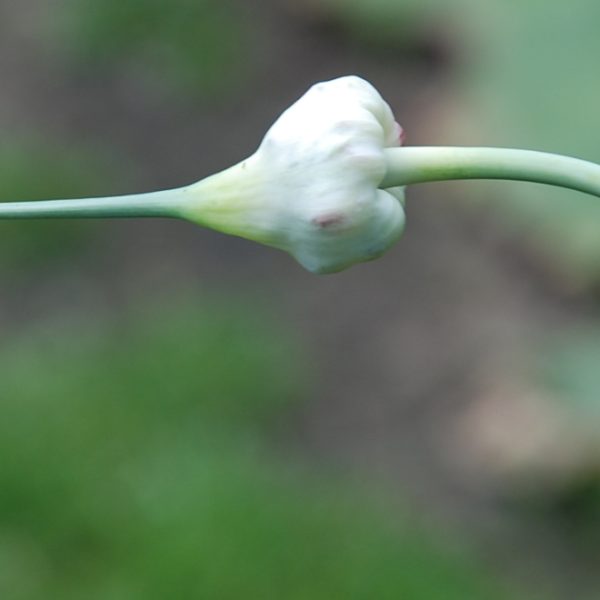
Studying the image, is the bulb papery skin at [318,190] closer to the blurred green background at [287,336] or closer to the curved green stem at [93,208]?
the curved green stem at [93,208]

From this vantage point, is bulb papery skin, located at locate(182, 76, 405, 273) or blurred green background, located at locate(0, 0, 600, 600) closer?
bulb papery skin, located at locate(182, 76, 405, 273)

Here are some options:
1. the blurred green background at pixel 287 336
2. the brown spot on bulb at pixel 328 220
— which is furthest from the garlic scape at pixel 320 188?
the blurred green background at pixel 287 336

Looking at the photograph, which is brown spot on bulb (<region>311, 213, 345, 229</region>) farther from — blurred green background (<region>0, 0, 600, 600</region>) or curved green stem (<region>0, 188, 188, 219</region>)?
blurred green background (<region>0, 0, 600, 600</region>)

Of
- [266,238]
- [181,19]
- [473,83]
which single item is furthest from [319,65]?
[266,238]

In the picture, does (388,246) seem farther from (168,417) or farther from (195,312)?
(195,312)

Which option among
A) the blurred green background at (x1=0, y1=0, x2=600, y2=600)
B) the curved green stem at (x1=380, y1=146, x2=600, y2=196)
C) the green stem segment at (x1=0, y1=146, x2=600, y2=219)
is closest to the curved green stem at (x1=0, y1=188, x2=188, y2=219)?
A: the green stem segment at (x1=0, y1=146, x2=600, y2=219)

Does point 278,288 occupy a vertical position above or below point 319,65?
below

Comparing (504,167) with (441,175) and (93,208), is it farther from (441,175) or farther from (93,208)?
(93,208)

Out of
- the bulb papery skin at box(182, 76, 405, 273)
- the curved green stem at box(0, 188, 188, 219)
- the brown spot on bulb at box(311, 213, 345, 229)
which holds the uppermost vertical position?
the bulb papery skin at box(182, 76, 405, 273)
